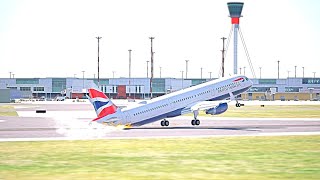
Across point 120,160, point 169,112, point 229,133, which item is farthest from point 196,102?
point 120,160

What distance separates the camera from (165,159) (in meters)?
37.4

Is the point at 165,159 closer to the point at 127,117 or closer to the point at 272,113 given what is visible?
the point at 127,117

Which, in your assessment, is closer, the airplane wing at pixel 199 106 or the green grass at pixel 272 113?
the airplane wing at pixel 199 106

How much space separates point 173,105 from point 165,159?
29745 millimetres

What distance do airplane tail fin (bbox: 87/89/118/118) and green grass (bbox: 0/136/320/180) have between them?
7.61 metres

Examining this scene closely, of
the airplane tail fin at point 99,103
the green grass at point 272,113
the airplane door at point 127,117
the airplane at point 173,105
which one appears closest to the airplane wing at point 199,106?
the airplane at point 173,105

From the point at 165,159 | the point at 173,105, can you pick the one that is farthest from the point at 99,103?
the point at 165,159

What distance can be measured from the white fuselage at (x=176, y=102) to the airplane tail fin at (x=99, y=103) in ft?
2.32

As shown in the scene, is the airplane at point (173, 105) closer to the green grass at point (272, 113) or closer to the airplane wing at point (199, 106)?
the airplane wing at point (199, 106)

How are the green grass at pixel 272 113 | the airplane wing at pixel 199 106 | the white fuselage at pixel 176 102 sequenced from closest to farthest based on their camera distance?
the white fuselage at pixel 176 102 < the airplane wing at pixel 199 106 < the green grass at pixel 272 113

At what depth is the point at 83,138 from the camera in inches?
2050

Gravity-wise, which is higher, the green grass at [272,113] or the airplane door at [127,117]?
the airplane door at [127,117]

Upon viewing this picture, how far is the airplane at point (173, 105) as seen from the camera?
57.3 meters

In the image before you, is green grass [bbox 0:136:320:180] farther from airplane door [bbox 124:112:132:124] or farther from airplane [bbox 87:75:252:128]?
airplane door [bbox 124:112:132:124]
